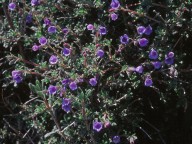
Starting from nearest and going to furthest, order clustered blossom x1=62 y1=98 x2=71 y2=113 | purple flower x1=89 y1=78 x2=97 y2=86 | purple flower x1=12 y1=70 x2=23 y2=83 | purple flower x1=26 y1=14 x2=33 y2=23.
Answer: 1. clustered blossom x1=62 y1=98 x2=71 y2=113
2. purple flower x1=89 y1=78 x2=97 y2=86
3. purple flower x1=12 y1=70 x2=23 y2=83
4. purple flower x1=26 y1=14 x2=33 y2=23

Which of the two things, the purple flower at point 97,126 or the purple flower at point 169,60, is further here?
the purple flower at point 169,60

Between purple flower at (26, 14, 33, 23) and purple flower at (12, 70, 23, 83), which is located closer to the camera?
purple flower at (12, 70, 23, 83)

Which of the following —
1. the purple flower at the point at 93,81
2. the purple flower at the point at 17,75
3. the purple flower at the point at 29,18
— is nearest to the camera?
the purple flower at the point at 93,81

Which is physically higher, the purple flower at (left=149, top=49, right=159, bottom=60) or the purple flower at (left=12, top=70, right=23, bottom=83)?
the purple flower at (left=149, top=49, right=159, bottom=60)

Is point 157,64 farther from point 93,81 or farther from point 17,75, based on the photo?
point 17,75

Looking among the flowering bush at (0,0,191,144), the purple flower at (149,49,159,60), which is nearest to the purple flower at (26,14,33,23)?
the flowering bush at (0,0,191,144)

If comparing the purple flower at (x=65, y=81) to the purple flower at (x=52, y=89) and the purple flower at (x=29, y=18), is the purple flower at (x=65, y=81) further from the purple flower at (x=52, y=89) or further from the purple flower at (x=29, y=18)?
the purple flower at (x=29, y=18)

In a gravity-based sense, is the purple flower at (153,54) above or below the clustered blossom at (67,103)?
above

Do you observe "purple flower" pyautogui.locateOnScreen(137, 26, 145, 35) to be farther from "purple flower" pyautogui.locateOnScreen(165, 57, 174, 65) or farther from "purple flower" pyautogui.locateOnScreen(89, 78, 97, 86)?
"purple flower" pyautogui.locateOnScreen(89, 78, 97, 86)

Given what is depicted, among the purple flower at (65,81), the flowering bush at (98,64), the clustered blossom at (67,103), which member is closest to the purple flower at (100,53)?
the flowering bush at (98,64)
